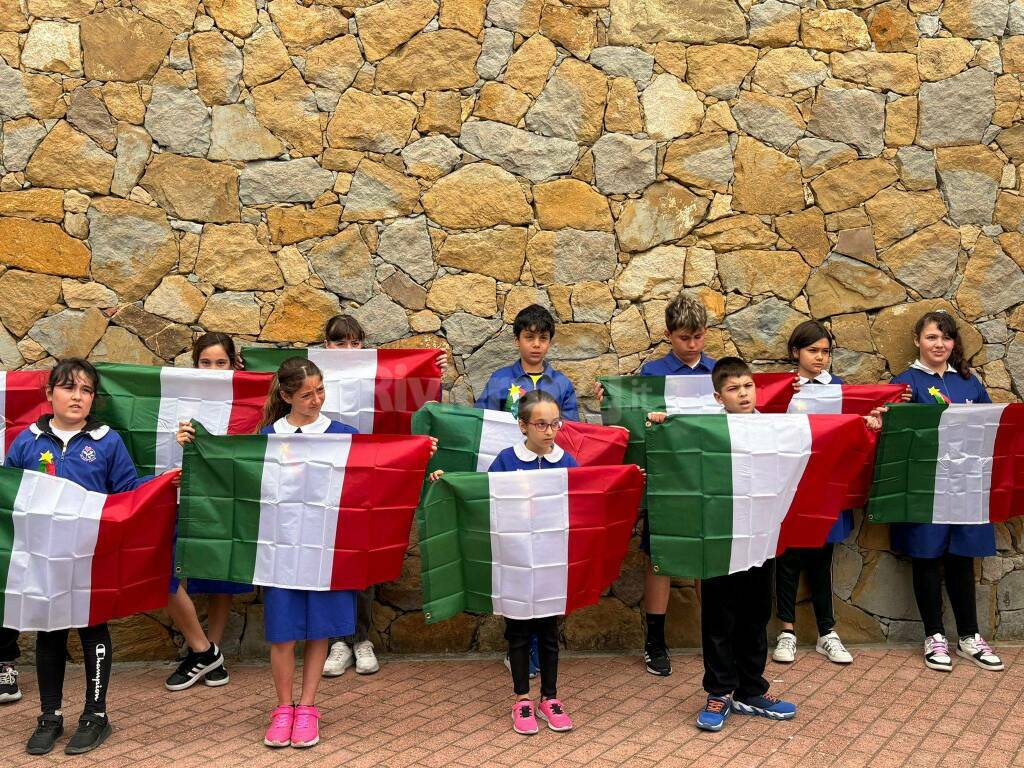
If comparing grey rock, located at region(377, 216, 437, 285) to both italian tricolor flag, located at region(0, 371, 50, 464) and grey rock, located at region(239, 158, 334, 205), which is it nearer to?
grey rock, located at region(239, 158, 334, 205)

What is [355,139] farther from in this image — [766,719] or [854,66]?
[766,719]

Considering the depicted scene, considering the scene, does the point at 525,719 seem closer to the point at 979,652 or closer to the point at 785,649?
the point at 785,649

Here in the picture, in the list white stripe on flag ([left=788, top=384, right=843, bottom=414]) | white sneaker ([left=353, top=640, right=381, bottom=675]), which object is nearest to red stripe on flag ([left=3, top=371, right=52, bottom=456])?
white sneaker ([left=353, top=640, right=381, bottom=675])

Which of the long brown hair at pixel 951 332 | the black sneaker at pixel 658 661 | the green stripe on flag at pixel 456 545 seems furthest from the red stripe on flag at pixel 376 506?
the long brown hair at pixel 951 332

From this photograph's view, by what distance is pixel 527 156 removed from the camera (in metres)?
5.50

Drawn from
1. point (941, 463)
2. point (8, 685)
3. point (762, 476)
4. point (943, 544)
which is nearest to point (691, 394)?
point (762, 476)

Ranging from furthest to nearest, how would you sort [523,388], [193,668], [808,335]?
[808,335], [523,388], [193,668]

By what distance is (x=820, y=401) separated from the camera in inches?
207

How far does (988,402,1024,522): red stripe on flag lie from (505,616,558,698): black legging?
2584 millimetres

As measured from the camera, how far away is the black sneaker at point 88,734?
3879 mm

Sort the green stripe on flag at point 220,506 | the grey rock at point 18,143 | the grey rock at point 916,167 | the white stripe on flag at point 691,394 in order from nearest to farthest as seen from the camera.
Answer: the green stripe on flag at point 220,506, the white stripe on flag at point 691,394, the grey rock at point 18,143, the grey rock at point 916,167

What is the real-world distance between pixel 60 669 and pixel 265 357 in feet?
5.97

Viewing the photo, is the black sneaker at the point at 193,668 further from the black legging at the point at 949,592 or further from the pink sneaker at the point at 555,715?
A: the black legging at the point at 949,592

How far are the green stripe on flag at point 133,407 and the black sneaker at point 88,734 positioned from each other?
4.08 feet
